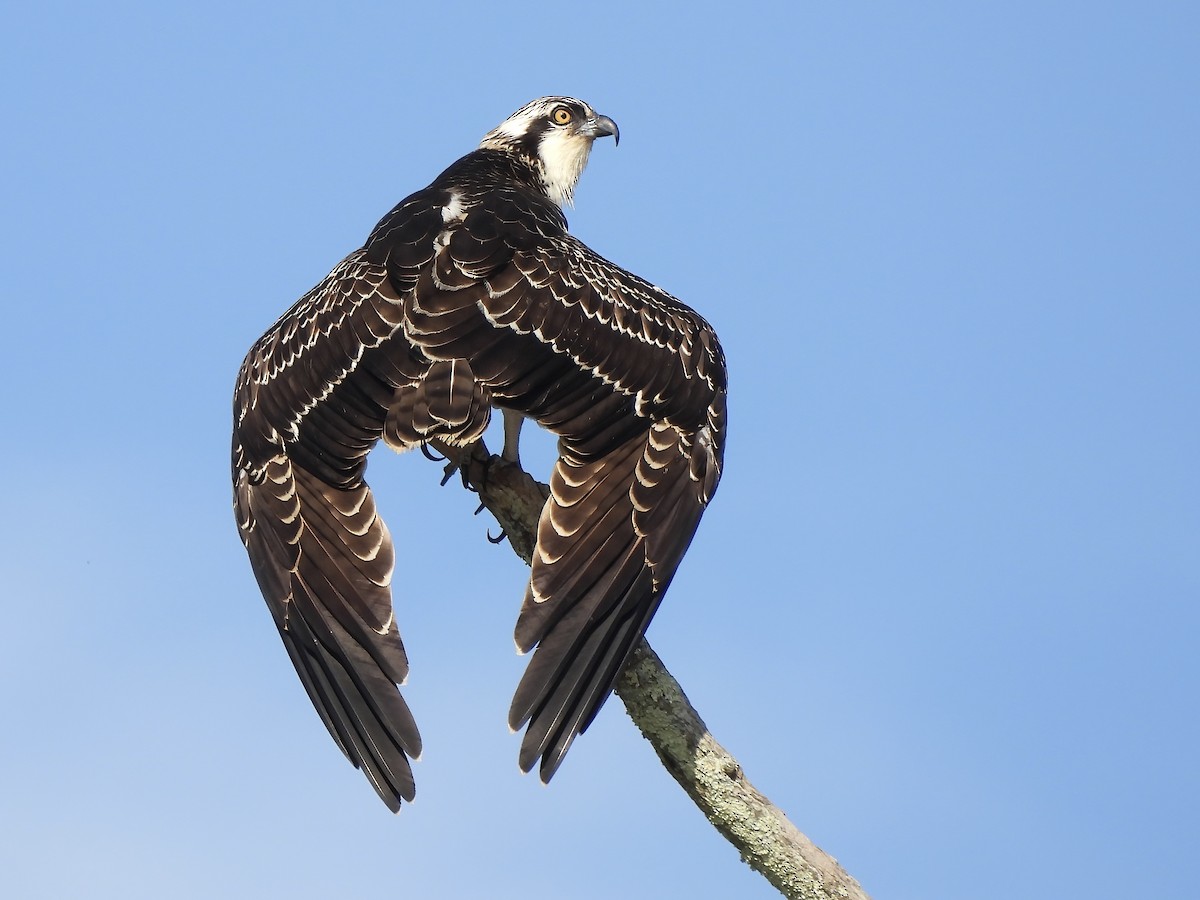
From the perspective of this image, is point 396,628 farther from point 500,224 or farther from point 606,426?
point 500,224

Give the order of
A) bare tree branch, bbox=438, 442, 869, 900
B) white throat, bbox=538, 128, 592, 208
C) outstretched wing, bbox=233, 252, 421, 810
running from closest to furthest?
bare tree branch, bbox=438, 442, 869, 900, outstretched wing, bbox=233, 252, 421, 810, white throat, bbox=538, 128, 592, 208

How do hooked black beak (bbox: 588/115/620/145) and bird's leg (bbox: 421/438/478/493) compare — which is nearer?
bird's leg (bbox: 421/438/478/493)

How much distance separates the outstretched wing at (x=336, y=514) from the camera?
7.55 m

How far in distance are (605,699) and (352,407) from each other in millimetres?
1910

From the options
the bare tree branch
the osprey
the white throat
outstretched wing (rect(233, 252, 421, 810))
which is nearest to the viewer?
the bare tree branch

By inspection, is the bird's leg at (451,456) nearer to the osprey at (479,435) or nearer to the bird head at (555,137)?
the osprey at (479,435)

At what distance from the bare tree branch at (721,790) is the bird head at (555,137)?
368 cm

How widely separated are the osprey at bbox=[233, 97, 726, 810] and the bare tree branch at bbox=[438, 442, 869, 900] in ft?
0.93

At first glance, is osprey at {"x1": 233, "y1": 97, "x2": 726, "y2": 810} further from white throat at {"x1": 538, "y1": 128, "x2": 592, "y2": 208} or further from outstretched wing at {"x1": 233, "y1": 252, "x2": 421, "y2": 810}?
white throat at {"x1": 538, "y1": 128, "x2": 592, "y2": 208}

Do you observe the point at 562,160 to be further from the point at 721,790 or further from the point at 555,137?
the point at 721,790

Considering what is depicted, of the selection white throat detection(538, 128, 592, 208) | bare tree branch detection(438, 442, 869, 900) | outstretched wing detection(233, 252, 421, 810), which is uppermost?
white throat detection(538, 128, 592, 208)

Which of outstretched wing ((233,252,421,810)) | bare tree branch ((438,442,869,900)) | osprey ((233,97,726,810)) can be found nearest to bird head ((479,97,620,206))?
osprey ((233,97,726,810))

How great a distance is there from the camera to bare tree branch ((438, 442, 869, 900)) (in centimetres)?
723

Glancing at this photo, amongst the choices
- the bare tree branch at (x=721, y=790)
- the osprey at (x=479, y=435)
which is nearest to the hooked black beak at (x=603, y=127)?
the osprey at (x=479, y=435)
